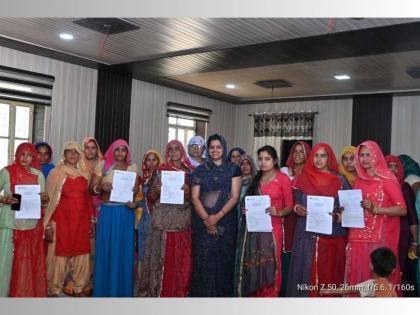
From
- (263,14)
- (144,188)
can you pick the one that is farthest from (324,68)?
(144,188)

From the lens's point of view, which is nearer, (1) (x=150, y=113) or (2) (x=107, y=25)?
(2) (x=107, y=25)

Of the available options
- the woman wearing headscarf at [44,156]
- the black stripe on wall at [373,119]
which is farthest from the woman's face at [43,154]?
the black stripe on wall at [373,119]

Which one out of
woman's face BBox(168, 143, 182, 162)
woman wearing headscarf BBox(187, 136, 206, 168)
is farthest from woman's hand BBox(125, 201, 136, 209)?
woman wearing headscarf BBox(187, 136, 206, 168)

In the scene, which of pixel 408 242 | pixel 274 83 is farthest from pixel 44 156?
pixel 274 83

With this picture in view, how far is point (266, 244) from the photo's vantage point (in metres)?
3.38

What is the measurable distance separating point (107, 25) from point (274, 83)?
384 cm

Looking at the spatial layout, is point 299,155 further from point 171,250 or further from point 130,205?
point 130,205

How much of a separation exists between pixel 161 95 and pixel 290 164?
442 cm

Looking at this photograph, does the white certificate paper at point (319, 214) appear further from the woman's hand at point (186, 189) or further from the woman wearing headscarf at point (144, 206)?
the woman wearing headscarf at point (144, 206)

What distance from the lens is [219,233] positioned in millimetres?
3475

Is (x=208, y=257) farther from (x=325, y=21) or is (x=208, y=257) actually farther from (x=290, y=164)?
(x=325, y=21)

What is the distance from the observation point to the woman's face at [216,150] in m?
A: 3.48

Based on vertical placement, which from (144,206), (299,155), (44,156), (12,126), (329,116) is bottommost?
(144,206)

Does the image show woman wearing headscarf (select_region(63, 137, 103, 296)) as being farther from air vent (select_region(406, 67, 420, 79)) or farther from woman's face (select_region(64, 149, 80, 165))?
air vent (select_region(406, 67, 420, 79))
